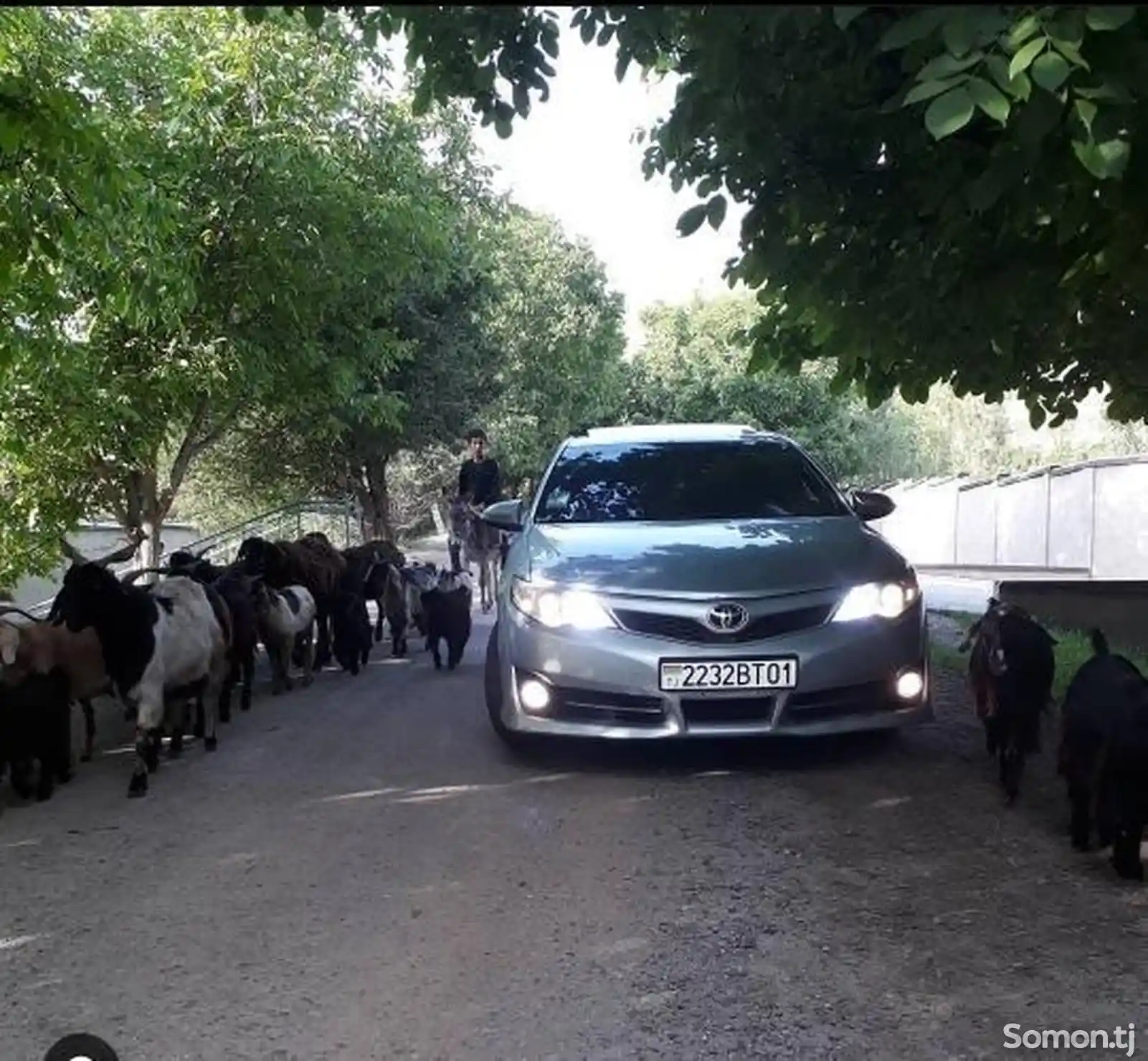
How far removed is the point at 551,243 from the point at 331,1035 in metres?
35.8

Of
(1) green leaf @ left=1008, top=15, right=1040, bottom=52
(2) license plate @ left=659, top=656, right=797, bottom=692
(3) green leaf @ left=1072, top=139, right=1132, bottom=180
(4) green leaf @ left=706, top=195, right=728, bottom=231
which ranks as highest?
(4) green leaf @ left=706, top=195, right=728, bottom=231

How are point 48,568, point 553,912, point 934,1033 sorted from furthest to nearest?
point 48,568 < point 553,912 < point 934,1033

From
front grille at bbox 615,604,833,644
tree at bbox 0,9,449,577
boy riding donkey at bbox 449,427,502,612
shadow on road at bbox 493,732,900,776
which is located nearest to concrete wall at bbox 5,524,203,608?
tree at bbox 0,9,449,577

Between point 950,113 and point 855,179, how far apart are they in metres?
2.37

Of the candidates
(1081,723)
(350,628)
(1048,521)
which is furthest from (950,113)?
(1048,521)

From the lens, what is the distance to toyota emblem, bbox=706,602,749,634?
641cm

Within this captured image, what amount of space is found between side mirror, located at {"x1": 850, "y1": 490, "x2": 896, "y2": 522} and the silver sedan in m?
0.60

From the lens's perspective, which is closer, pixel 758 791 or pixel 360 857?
pixel 360 857

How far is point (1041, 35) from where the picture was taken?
11.4 ft

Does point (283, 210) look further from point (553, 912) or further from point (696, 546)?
point (553, 912)

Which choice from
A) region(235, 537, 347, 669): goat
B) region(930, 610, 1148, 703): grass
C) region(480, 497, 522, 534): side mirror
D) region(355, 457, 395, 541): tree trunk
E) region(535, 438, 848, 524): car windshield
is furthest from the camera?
region(355, 457, 395, 541): tree trunk

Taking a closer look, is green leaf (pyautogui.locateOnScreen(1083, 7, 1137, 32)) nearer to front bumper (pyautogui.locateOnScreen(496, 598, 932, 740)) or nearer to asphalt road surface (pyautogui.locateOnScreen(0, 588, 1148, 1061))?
asphalt road surface (pyautogui.locateOnScreen(0, 588, 1148, 1061))

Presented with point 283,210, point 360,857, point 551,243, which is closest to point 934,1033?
point 360,857

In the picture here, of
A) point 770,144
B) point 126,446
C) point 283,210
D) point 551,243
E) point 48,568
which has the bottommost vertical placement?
point 48,568
